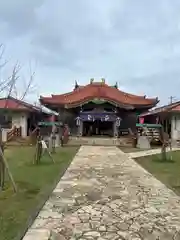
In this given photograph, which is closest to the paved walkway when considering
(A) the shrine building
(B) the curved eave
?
(B) the curved eave

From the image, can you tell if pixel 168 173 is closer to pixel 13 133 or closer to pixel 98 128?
pixel 13 133

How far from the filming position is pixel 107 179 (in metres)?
9.11

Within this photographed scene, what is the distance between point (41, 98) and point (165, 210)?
2530cm

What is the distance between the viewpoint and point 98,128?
3222 centimetres

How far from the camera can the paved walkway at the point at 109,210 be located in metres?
4.66

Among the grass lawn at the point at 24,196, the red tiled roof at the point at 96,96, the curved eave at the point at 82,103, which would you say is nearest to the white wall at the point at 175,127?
the curved eave at the point at 82,103

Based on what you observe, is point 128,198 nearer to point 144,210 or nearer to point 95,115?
point 144,210

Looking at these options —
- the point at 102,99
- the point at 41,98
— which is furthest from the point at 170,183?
the point at 41,98

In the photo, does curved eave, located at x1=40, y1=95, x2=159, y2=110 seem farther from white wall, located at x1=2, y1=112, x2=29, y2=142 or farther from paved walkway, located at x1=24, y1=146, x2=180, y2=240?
paved walkway, located at x1=24, y1=146, x2=180, y2=240

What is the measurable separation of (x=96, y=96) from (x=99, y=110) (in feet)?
4.20

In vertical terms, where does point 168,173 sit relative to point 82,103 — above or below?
below

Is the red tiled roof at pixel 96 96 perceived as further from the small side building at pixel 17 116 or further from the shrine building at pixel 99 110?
the small side building at pixel 17 116

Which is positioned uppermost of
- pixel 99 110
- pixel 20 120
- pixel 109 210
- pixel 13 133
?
pixel 99 110

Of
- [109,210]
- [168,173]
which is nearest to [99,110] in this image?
[168,173]
